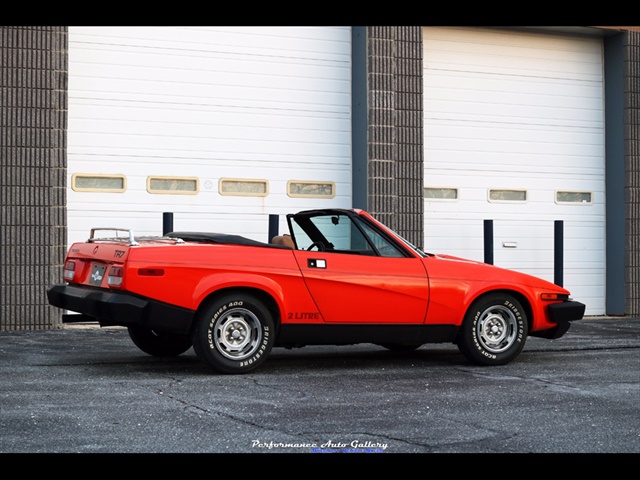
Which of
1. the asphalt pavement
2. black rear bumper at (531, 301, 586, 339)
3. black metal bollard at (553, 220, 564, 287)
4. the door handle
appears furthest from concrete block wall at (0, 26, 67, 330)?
black metal bollard at (553, 220, 564, 287)

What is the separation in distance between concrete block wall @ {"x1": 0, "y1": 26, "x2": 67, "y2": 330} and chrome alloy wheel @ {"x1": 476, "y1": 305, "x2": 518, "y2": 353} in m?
5.62

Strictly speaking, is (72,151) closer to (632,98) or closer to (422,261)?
(422,261)

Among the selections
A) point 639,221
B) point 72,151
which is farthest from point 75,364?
point 639,221

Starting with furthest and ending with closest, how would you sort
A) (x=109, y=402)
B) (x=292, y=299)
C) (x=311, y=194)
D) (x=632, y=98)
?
(x=632, y=98), (x=311, y=194), (x=292, y=299), (x=109, y=402)

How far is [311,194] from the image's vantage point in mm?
13891

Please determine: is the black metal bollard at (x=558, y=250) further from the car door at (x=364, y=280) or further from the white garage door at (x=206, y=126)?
the car door at (x=364, y=280)

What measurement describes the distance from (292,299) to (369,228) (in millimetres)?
979

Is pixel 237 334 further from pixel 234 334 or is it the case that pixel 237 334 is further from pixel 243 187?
pixel 243 187

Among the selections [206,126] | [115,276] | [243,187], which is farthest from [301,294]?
[206,126]

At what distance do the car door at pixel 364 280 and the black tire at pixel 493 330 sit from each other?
466 millimetres

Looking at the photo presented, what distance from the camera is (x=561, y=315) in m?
9.20

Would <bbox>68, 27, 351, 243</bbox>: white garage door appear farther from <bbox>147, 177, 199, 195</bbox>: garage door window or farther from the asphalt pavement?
the asphalt pavement

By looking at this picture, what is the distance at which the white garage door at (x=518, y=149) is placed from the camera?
14.7 m
